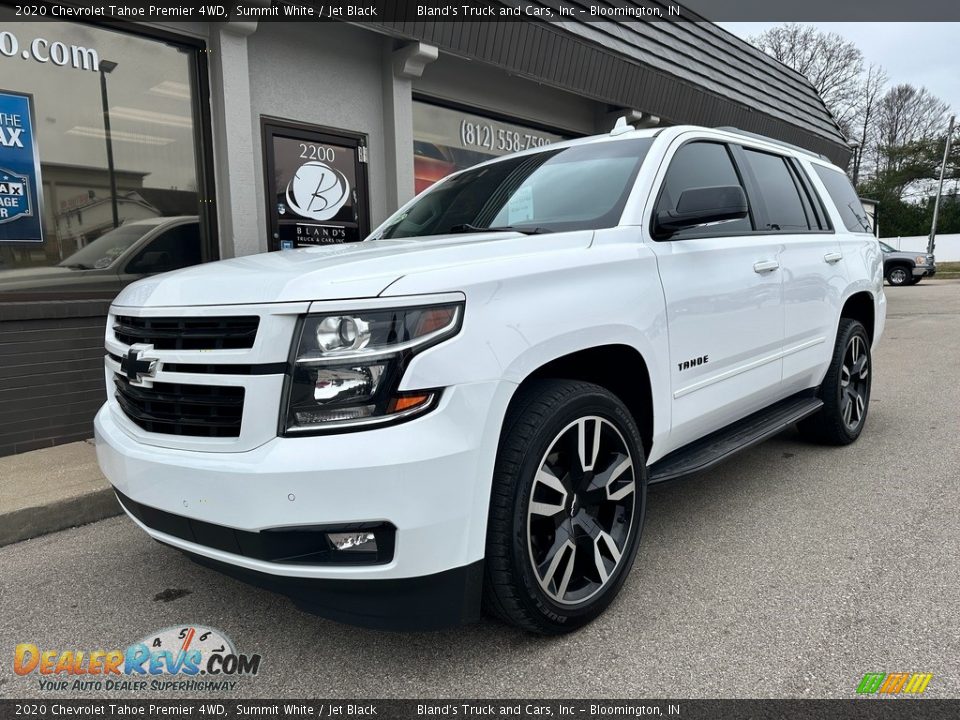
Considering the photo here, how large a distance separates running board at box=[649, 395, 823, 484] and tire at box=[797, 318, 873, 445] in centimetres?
36

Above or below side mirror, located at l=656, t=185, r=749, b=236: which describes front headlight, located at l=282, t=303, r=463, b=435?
below

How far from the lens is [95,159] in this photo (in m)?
5.22

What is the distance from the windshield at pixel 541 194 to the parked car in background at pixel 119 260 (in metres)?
2.75

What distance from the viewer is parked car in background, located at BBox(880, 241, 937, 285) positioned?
25125 millimetres

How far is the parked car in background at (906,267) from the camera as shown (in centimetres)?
2512

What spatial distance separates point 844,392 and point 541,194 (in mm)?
2706

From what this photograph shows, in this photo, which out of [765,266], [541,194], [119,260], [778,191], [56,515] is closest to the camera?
[541,194]

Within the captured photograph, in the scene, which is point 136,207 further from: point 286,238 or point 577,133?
point 577,133

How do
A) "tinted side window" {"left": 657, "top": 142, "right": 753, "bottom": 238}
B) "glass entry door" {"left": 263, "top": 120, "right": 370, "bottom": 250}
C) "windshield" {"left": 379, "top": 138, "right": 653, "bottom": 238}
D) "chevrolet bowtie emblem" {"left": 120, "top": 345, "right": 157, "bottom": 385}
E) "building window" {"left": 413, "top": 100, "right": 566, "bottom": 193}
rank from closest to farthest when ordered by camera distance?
"chevrolet bowtie emblem" {"left": 120, "top": 345, "right": 157, "bottom": 385}, "windshield" {"left": 379, "top": 138, "right": 653, "bottom": 238}, "tinted side window" {"left": 657, "top": 142, "right": 753, "bottom": 238}, "glass entry door" {"left": 263, "top": 120, "right": 370, "bottom": 250}, "building window" {"left": 413, "top": 100, "right": 566, "bottom": 193}

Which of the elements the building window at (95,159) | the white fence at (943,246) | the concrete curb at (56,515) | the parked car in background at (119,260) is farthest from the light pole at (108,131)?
the white fence at (943,246)

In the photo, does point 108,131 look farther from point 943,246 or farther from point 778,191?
point 943,246

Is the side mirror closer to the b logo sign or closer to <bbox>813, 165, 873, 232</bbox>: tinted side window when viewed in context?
<bbox>813, 165, 873, 232</bbox>: tinted side window

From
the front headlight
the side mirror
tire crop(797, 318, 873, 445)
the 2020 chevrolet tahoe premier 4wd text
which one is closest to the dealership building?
the 2020 chevrolet tahoe premier 4wd text

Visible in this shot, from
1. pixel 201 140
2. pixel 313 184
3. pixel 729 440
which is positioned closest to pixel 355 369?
pixel 729 440
